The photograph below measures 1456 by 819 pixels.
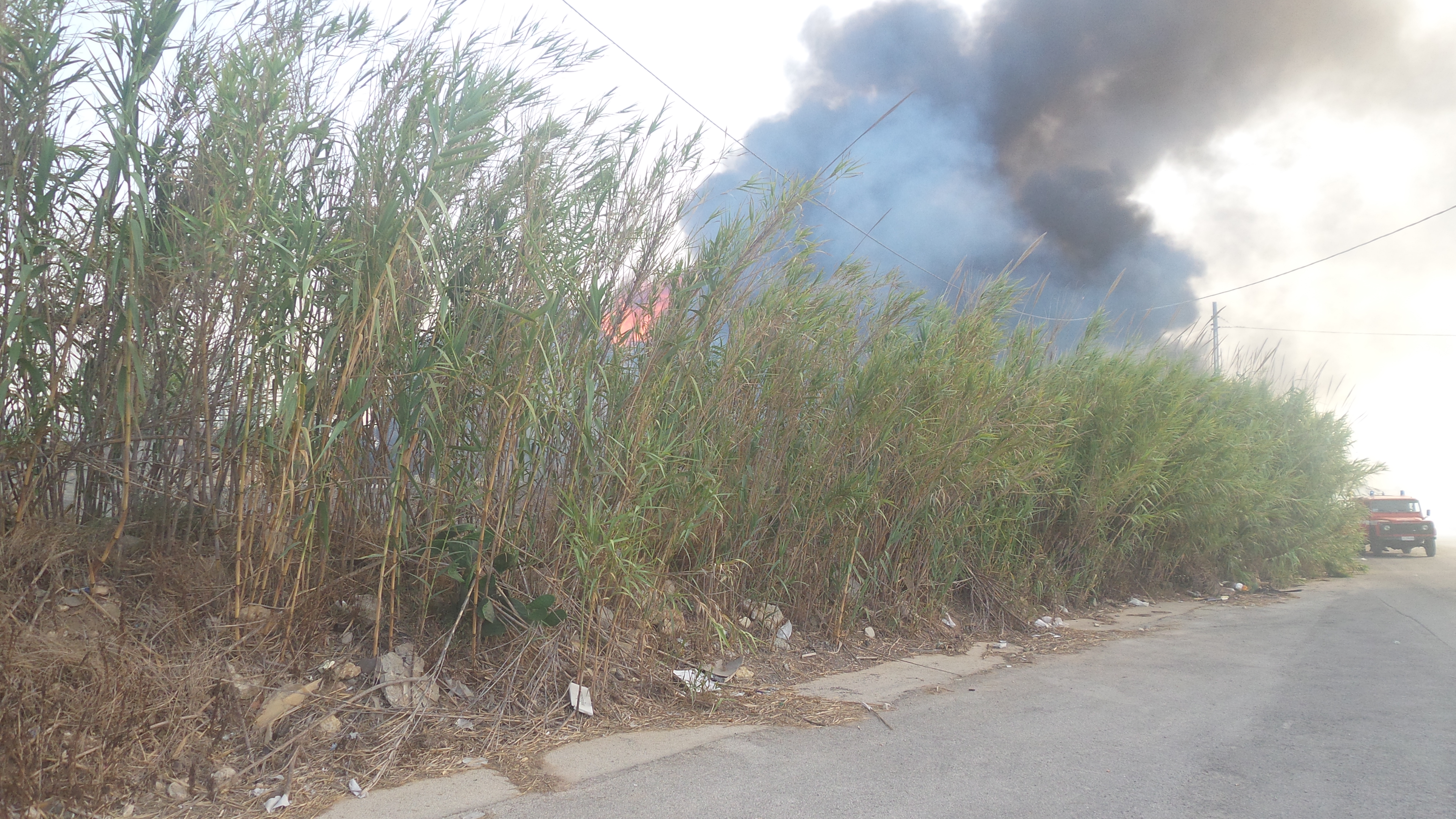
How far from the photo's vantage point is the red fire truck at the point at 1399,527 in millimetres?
16375

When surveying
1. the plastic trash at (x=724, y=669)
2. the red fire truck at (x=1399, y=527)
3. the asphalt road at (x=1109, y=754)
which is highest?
the red fire truck at (x=1399, y=527)

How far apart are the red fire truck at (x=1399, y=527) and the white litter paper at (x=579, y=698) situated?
17912mm

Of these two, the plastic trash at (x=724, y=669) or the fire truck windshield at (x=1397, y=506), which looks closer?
the plastic trash at (x=724, y=669)

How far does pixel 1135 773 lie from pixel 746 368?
2404 millimetres

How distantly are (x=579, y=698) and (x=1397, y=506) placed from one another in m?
19.9

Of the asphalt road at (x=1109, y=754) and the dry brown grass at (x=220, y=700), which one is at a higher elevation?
the dry brown grass at (x=220, y=700)

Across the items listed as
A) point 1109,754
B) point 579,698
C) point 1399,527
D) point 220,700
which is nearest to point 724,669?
point 579,698

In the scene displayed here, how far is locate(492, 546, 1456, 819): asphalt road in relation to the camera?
268cm

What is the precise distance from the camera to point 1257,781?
2.97 m

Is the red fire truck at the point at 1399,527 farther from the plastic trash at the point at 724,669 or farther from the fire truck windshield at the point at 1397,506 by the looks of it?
the plastic trash at the point at 724,669

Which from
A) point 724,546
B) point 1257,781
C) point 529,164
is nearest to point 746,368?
point 724,546

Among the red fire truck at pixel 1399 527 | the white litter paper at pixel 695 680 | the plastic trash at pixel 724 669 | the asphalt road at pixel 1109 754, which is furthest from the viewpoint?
the red fire truck at pixel 1399 527

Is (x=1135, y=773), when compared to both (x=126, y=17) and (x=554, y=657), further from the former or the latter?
(x=126, y=17)

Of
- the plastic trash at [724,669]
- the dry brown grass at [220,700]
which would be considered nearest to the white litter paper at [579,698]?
the dry brown grass at [220,700]
